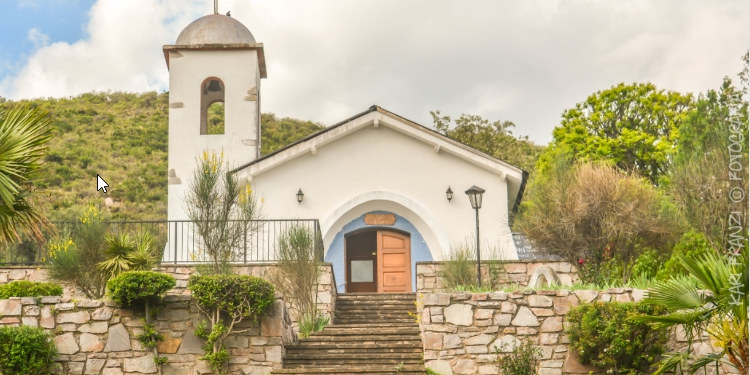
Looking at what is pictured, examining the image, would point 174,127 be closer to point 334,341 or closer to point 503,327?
point 334,341

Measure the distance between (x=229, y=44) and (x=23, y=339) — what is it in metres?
10.7

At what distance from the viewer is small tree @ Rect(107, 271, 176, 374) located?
474 inches

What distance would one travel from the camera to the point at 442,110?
36938mm


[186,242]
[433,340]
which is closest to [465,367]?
[433,340]

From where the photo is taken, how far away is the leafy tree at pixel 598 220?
14836mm

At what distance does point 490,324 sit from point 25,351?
6.52 meters

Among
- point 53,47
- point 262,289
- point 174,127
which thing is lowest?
point 262,289

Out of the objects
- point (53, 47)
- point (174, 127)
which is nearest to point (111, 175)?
point (53, 47)

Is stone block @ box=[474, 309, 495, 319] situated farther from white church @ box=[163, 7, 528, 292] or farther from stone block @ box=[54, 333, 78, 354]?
white church @ box=[163, 7, 528, 292]

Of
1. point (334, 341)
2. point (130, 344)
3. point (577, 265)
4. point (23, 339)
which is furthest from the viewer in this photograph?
point (577, 265)

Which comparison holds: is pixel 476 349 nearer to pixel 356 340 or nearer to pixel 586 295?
pixel 586 295

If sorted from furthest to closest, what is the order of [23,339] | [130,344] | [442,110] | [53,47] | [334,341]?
1. [442,110]
2. [53,47]
3. [334,341]
4. [130,344]
5. [23,339]

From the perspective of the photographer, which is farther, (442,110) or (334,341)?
(442,110)

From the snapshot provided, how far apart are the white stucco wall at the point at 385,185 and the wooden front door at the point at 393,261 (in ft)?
1.81
